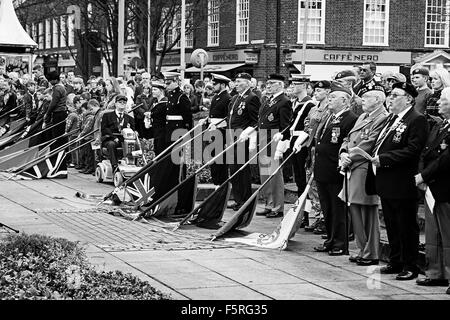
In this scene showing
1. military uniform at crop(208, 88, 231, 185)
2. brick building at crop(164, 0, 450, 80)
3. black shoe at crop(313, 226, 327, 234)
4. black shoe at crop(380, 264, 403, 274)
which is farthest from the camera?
brick building at crop(164, 0, 450, 80)

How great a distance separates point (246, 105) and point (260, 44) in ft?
93.2

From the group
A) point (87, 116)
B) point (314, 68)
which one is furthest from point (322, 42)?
point (87, 116)

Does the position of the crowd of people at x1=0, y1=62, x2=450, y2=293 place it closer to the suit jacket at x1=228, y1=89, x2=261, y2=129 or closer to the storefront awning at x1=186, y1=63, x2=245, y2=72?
the suit jacket at x1=228, y1=89, x2=261, y2=129

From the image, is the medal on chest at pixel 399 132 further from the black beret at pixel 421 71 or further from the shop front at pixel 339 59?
the shop front at pixel 339 59

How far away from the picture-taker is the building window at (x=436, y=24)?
148ft

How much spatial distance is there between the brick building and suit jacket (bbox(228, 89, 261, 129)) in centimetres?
2652

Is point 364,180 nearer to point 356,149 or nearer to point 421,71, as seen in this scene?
point 356,149

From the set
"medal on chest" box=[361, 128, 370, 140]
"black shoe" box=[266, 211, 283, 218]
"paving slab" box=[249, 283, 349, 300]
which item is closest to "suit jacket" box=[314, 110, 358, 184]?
"medal on chest" box=[361, 128, 370, 140]

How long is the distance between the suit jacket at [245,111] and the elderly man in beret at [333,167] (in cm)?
364

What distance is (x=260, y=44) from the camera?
4319cm

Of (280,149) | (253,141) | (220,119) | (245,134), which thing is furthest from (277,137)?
(220,119)

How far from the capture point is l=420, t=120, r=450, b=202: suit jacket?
30.7 feet

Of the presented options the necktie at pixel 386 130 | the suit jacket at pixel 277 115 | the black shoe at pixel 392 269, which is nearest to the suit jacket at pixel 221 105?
the suit jacket at pixel 277 115

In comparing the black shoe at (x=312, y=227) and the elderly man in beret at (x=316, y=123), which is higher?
the elderly man in beret at (x=316, y=123)
